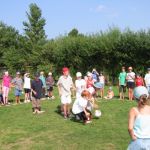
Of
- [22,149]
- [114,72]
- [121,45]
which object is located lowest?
[22,149]

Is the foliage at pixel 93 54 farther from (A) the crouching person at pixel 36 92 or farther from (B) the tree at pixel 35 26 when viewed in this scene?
(A) the crouching person at pixel 36 92

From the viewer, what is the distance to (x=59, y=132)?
13539 millimetres

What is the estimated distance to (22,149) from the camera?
Result: 1161 cm

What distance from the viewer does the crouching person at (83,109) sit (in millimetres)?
14981

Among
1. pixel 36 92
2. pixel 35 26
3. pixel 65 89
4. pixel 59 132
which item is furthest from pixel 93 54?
pixel 35 26

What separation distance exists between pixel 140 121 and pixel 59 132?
7882mm

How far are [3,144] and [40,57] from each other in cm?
3559

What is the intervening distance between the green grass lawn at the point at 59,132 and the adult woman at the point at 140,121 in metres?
5.37

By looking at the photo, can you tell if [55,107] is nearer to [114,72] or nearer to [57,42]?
[114,72]

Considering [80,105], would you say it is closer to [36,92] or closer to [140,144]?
[36,92]

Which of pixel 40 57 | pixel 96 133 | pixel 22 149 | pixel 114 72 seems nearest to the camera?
pixel 22 149

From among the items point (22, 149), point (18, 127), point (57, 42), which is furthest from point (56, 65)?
point (22, 149)

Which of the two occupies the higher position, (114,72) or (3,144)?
(114,72)

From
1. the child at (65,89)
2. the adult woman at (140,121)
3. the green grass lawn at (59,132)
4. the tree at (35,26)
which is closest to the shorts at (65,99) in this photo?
the child at (65,89)
